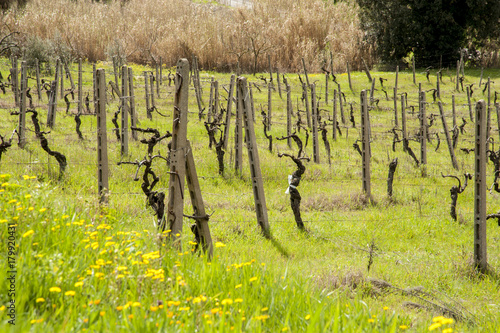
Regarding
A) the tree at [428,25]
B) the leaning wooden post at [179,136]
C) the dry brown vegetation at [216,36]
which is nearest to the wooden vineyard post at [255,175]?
the leaning wooden post at [179,136]

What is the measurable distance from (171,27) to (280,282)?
37.8 m

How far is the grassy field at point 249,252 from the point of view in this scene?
9.16 ft

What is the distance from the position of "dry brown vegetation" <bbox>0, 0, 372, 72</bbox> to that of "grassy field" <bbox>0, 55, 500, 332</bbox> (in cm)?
2040

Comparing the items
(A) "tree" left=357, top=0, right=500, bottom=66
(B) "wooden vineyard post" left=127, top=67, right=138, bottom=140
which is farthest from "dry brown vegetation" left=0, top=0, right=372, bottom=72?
(B) "wooden vineyard post" left=127, top=67, right=138, bottom=140

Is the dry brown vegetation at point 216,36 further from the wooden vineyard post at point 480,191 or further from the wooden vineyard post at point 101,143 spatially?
the wooden vineyard post at point 480,191

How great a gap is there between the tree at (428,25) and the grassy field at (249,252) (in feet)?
66.2

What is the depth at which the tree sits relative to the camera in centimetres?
3231

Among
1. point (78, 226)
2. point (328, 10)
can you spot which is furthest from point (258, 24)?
point (78, 226)

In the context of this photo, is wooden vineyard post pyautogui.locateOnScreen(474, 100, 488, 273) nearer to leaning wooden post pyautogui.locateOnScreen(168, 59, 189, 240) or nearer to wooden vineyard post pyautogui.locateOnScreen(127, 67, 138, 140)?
leaning wooden post pyautogui.locateOnScreen(168, 59, 189, 240)

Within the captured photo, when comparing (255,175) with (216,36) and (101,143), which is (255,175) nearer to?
(101,143)

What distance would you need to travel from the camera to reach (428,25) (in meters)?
32.9

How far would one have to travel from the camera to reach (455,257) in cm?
669

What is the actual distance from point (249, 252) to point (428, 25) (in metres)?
31.8

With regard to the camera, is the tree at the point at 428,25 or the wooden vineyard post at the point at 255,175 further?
the tree at the point at 428,25
